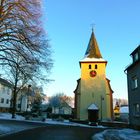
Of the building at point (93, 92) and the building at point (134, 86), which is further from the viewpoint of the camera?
the building at point (93, 92)

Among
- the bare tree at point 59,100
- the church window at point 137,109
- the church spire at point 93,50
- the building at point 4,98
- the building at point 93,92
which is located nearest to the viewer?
the church window at point 137,109

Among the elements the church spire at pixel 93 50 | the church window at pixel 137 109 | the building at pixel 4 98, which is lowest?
the church window at pixel 137 109

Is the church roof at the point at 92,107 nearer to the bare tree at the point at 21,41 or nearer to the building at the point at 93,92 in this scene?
the building at the point at 93,92

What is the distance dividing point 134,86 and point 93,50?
28.9 metres

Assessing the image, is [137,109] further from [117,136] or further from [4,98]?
[4,98]

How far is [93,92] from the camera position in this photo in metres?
51.2

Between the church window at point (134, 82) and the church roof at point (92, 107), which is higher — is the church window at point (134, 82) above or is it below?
above

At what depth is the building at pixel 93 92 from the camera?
49.5 meters

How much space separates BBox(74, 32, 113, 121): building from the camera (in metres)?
49.5

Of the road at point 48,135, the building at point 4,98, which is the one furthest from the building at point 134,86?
the building at point 4,98

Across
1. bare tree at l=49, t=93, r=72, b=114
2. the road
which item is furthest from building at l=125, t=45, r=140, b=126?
bare tree at l=49, t=93, r=72, b=114

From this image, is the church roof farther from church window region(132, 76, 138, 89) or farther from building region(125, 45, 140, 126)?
church window region(132, 76, 138, 89)

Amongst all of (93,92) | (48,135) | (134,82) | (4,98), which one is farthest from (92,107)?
(48,135)

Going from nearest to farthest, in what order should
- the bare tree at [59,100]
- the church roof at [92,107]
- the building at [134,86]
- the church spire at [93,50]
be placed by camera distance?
the building at [134,86]
the church roof at [92,107]
the church spire at [93,50]
the bare tree at [59,100]
